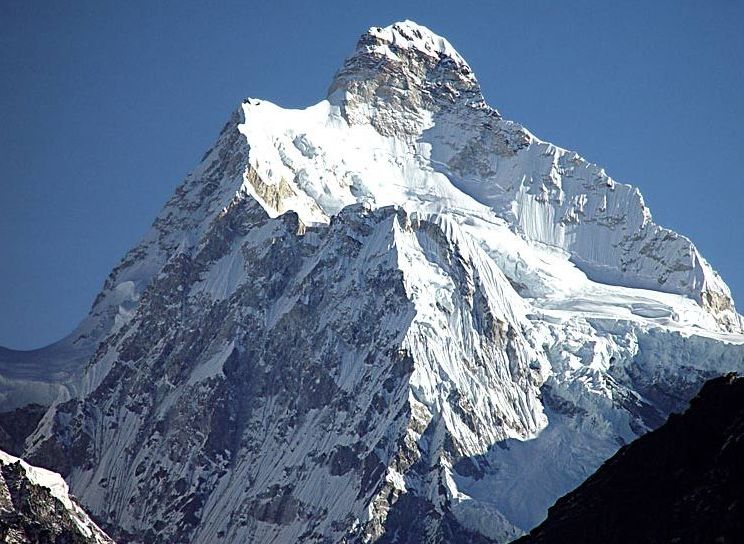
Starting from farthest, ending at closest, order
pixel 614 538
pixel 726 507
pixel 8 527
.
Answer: pixel 8 527, pixel 614 538, pixel 726 507

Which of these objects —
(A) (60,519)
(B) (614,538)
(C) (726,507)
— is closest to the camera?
(C) (726,507)

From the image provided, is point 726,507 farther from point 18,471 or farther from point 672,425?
point 18,471

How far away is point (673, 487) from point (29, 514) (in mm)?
79090

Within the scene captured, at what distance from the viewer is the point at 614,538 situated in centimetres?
11175

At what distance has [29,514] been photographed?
177 m

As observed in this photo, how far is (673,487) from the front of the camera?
112 meters

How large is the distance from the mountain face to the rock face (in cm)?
6313

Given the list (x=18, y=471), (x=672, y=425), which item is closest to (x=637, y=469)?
(x=672, y=425)

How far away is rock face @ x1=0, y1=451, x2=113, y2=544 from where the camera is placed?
172 m

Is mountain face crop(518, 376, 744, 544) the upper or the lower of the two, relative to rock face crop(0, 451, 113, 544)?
upper

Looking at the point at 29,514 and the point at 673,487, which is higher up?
the point at 673,487

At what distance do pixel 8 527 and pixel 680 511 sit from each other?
7721 cm

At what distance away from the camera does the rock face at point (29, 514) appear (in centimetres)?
17225

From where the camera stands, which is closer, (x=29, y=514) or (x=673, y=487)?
(x=673, y=487)
